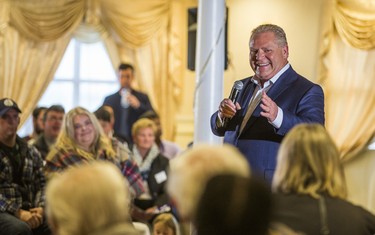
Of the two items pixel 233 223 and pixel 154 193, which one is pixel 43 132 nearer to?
pixel 154 193

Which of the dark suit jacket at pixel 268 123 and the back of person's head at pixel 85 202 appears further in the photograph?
the dark suit jacket at pixel 268 123

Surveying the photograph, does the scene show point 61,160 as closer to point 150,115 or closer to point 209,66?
point 209,66

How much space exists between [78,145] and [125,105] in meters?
2.47

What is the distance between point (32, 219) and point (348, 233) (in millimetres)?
2428

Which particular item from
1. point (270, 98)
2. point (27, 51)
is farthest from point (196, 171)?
point (27, 51)

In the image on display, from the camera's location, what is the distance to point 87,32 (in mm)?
7426

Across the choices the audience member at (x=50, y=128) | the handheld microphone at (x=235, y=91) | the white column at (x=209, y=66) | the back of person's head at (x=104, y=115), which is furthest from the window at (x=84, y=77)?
the handheld microphone at (x=235, y=91)

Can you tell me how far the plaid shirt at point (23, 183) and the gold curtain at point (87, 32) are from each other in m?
2.91

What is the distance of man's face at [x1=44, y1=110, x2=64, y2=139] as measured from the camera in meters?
5.30

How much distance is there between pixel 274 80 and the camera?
2887 millimetres

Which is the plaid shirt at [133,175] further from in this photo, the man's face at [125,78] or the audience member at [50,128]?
the man's face at [125,78]

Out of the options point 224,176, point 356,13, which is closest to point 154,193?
point 356,13

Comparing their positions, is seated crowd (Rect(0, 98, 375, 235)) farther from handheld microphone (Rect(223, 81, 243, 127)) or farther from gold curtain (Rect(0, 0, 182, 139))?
gold curtain (Rect(0, 0, 182, 139))

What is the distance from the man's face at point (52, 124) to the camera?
17.4 feet
